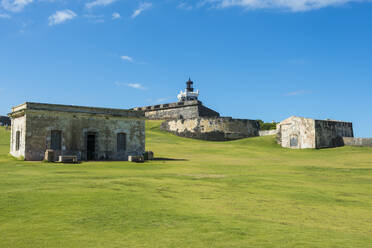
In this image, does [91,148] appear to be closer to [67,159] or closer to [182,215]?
[67,159]

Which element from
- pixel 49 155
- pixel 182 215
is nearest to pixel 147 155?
pixel 49 155

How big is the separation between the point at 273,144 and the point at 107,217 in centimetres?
3552

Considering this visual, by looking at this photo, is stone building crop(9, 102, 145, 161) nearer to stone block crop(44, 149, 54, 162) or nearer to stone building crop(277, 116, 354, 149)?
stone block crop(44, 149, 54, 162)

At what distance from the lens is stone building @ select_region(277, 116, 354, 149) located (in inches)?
1423

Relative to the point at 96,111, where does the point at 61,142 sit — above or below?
below

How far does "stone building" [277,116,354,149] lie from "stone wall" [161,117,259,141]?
8336mm

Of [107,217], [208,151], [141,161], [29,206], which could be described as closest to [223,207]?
[107,217]

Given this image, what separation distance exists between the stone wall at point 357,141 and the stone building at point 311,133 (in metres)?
0.51

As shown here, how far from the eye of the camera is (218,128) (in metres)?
46.9

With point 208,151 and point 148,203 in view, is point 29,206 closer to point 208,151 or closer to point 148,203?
point 148,203

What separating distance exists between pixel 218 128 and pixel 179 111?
13.2 m

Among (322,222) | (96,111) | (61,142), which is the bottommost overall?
(322,222)

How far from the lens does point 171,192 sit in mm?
10336

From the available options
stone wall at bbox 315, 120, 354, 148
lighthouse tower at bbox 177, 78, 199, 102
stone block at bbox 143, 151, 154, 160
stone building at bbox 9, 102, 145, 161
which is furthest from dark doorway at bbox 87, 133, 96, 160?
lighthouse tower at bbox 177, 78, 199, 102
